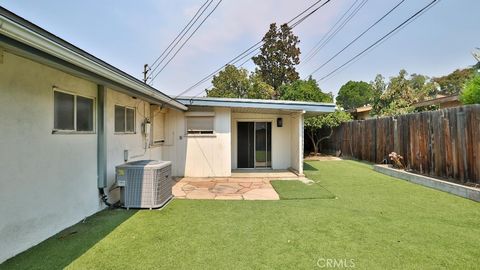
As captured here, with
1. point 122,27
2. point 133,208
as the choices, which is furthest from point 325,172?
point 122,27

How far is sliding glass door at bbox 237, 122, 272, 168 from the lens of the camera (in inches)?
420

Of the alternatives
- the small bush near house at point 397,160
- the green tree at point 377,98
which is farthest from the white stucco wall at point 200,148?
the green tree at point 377,98

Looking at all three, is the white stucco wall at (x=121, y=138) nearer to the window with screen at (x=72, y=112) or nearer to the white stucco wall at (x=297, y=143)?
the window with screen at (x=72, y=112)

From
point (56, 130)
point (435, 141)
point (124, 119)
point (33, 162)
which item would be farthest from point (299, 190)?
point (33, 162)

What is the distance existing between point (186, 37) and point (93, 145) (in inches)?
329

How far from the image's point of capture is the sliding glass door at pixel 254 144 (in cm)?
1067

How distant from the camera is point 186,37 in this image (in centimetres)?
1155

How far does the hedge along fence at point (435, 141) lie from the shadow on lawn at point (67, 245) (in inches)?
310

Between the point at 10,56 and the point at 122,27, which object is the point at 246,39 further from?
the point at 10,56

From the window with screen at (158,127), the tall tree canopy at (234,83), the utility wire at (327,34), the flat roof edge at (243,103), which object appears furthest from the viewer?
the tall tree canopy at (234,83)

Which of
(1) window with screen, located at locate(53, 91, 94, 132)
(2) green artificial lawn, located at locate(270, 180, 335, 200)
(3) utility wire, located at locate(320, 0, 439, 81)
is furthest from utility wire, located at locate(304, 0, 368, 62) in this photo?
(1) window with screen, located at locate(53, 91, 94, 132)

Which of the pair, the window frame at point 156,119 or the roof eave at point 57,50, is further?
the window frame at point 156,119

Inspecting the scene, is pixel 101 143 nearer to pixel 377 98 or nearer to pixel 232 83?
pixel 377 98

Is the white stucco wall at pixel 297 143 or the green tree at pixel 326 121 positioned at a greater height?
the green tree at pixel 326 121
